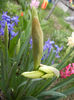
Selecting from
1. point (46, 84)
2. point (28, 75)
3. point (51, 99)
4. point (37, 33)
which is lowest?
point (51, 99)

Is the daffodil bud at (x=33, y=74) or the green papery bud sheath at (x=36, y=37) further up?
the green papery bud sheath at (x=36, y=37)

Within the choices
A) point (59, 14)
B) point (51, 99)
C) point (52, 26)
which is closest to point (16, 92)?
point (51, 99)

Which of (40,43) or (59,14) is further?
(59,14)

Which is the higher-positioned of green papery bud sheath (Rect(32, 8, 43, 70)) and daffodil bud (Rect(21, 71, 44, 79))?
green papery bud sheath (Rect(32, 8, 43, 70))

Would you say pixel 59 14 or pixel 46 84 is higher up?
pixel 59 14

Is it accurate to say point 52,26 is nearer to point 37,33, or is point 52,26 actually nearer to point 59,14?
point 59,14

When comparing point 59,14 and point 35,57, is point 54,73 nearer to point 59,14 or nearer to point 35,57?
point 35,57

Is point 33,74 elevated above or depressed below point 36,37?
below

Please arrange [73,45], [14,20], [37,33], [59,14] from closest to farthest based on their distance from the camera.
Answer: [37,33] → [73,45] → [14,20] → [59,14]

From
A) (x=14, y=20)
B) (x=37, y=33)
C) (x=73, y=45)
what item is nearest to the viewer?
(x=37, y=33)
